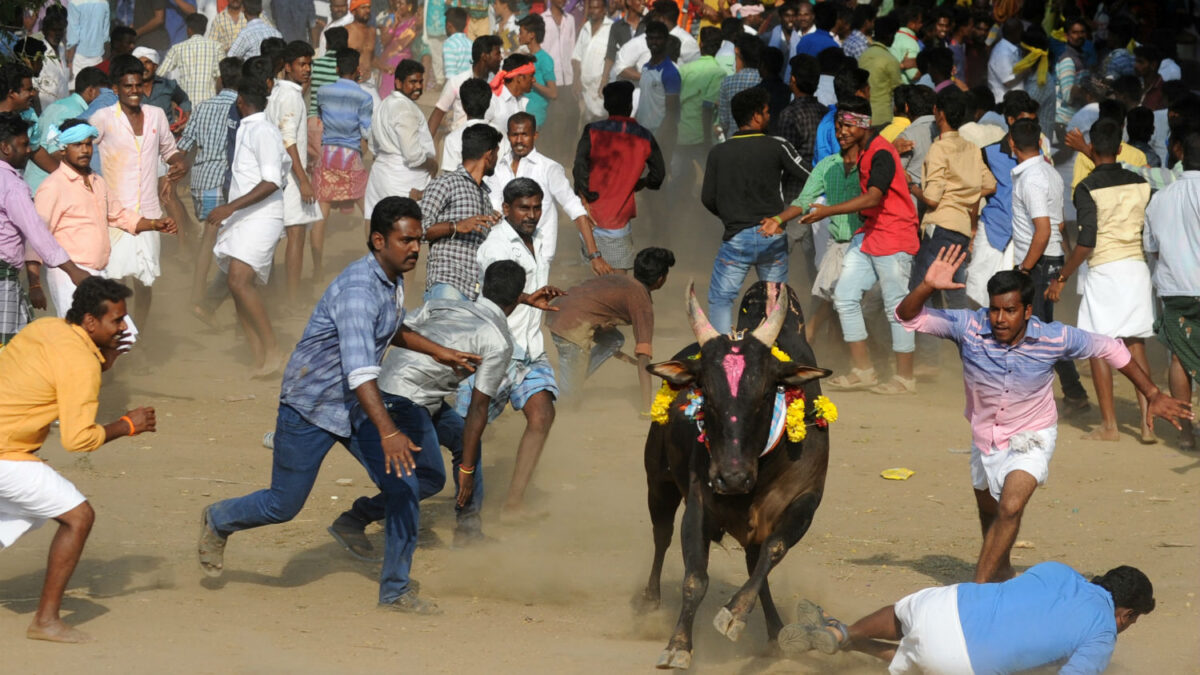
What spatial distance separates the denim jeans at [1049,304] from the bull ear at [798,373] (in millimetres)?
5271

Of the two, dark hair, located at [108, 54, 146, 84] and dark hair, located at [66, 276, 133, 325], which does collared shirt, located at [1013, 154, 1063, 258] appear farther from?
dark hair, located at [66, 276, 133, 325]

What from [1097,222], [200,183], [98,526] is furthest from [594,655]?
[200,183]

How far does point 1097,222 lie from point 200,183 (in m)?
7.09

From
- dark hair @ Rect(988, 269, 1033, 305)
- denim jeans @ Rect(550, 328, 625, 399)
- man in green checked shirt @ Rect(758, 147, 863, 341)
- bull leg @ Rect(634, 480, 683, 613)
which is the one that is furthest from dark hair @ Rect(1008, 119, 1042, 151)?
bull leg @ Rect(634, 480, 683, 613)

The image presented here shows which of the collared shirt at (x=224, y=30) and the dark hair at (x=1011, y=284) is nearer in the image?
the dark hair at (x=1011, y=284)

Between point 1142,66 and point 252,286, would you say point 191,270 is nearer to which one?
point 252,286

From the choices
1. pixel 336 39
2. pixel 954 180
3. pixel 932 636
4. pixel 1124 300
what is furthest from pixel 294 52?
pixel 932 636

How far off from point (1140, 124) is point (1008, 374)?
6.04m

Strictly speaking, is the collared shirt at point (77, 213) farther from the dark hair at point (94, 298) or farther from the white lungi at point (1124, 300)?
the white lungi at point (1124, 300)

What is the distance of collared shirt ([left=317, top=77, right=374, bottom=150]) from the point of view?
13773mm

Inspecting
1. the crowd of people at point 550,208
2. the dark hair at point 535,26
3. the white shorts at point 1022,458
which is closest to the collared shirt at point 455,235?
the crowd of people at point 550,208

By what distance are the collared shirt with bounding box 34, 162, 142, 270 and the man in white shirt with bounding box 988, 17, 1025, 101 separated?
30.9ft

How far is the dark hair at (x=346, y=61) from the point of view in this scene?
13664mm

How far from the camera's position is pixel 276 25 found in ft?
59.1
